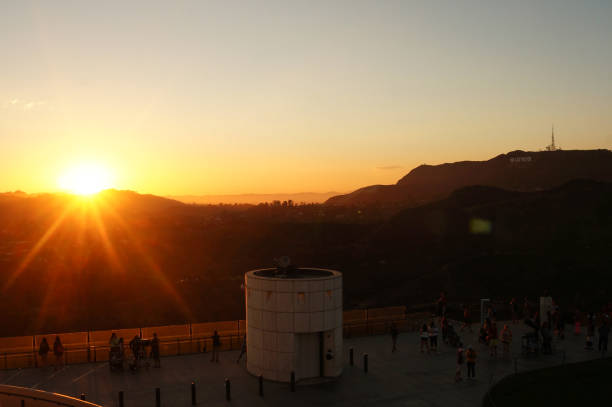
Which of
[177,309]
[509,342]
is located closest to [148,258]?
[177,309]

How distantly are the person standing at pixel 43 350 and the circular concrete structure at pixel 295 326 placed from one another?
315 inches

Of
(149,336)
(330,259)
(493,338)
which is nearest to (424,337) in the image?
(493,338)

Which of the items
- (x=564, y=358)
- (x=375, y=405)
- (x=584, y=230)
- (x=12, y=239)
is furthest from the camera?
(x=12, y=239)

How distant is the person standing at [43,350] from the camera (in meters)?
19.8

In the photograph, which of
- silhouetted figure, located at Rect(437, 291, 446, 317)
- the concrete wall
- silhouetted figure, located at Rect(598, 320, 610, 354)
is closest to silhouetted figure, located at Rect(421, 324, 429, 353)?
silhouetted figure, located at Rect(437, 291, 446, 317)

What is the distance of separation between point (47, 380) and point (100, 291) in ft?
181

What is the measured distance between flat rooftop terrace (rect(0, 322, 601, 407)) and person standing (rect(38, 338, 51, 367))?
0.48 metres

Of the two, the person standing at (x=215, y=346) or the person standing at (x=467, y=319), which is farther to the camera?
the person standing at (x=467, y=319)

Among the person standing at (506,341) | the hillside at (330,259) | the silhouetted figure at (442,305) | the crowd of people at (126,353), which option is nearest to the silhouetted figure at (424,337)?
the person standing at (506,341)

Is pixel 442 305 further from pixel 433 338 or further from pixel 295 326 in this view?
pixel 295 326

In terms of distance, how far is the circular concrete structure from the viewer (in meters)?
18.2

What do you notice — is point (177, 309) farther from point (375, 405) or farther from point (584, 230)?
point (584, 230)

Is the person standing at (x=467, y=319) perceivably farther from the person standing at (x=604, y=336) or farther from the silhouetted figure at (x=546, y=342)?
the person standing at (x=604, y=336)

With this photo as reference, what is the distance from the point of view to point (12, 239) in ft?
361
